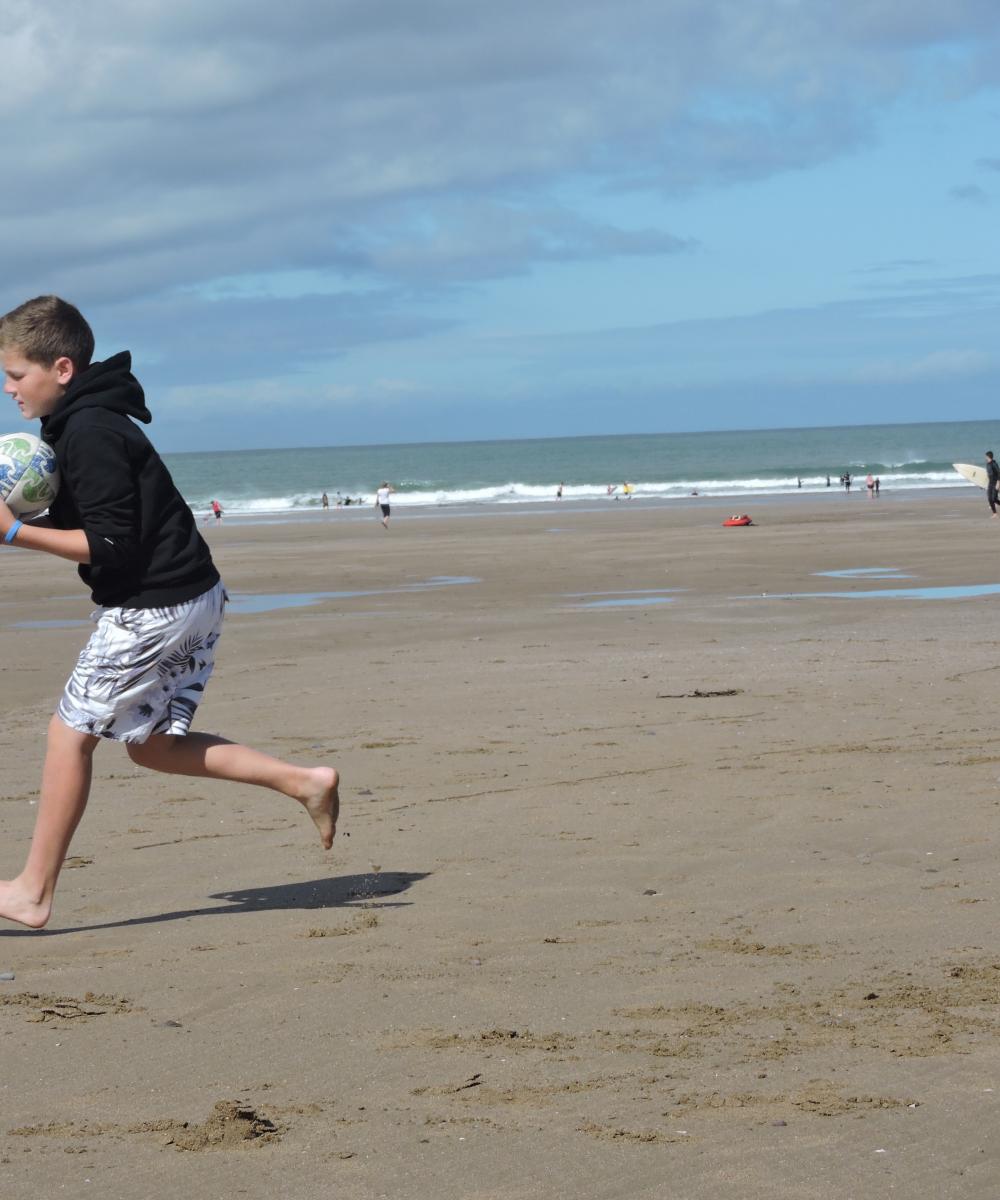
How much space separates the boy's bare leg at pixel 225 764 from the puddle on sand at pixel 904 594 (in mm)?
11930

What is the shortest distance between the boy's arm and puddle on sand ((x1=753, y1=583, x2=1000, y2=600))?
1267 centimetres

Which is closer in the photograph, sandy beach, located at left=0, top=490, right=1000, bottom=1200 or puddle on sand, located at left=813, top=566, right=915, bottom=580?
sandy beach, located at left=0, top=490, right=1000, bottom=1200

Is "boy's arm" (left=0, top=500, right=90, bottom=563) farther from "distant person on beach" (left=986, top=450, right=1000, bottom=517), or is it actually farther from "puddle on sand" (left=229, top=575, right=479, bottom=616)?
"distant person on beach" (left=986, top=450, right=1000, bottom=517)

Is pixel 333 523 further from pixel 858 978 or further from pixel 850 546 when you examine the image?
pixel 858 978

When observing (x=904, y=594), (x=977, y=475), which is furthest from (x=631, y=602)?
(x=977, y=475)

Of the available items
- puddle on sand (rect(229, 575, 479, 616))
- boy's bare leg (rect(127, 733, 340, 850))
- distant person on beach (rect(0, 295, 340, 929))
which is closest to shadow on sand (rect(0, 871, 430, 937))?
distant person on beach (rect(0, 295, 340, 929))

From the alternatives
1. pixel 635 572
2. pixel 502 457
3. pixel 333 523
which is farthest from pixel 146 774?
pixel 502 457

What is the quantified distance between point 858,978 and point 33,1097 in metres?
2.13

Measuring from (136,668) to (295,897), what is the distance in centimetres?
111

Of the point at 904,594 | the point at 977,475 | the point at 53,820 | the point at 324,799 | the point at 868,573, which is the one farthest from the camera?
the point at 977,475

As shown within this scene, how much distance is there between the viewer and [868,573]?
66.0ft

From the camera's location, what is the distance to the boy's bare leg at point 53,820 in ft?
15.6

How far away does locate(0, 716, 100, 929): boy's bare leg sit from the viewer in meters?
4.75

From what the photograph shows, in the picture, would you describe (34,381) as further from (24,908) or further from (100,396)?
(24,908)
